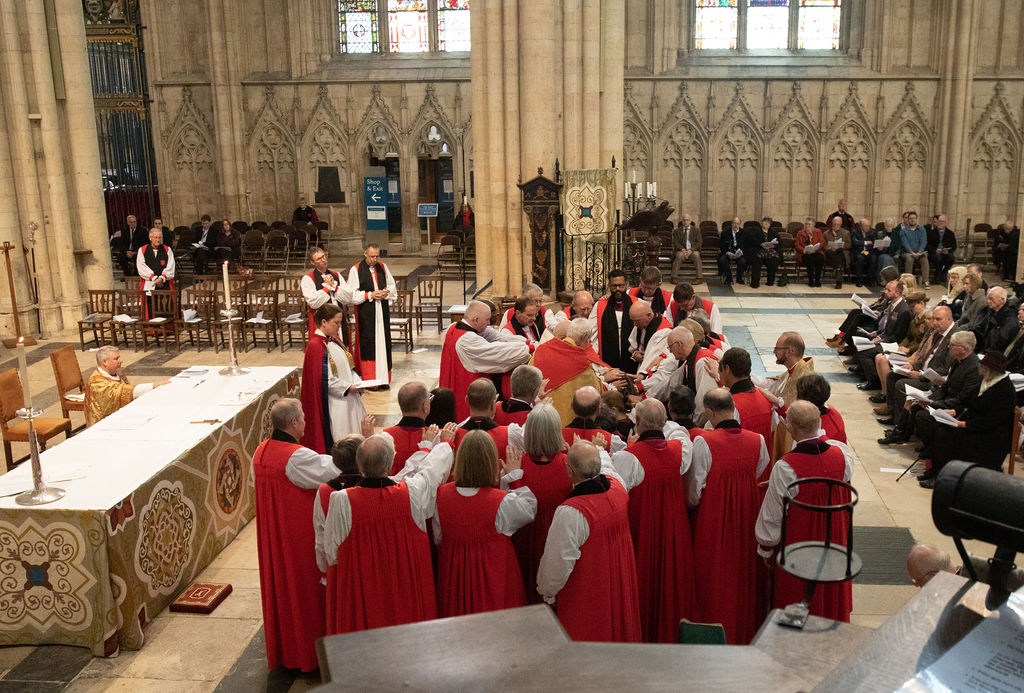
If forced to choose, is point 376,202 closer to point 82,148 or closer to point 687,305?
point 82,148

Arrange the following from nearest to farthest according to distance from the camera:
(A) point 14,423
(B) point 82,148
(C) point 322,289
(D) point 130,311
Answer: (A) point 14,423, (C) point 322,289, (D) point 130,311, (B) point 82,148

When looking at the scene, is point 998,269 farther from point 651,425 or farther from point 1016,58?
point 651,425

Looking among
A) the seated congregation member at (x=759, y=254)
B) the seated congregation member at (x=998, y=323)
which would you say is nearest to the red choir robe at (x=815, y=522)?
the seated congregation member at (x=998, y=323)

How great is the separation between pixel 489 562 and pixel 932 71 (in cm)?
1980

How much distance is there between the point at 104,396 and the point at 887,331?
808 cm

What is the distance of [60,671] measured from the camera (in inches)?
206

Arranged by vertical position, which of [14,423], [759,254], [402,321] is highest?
[759,254]

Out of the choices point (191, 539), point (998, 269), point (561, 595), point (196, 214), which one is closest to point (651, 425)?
point (561, 595)

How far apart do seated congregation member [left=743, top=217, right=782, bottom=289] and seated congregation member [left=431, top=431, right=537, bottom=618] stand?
1399cm

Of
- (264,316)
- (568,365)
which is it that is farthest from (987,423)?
(264,316)

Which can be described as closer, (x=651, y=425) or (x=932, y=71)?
(x=651, y=425)

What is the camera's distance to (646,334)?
820cm

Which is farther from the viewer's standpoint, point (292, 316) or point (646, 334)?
point (292, 316)

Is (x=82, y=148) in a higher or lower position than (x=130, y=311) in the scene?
higher
